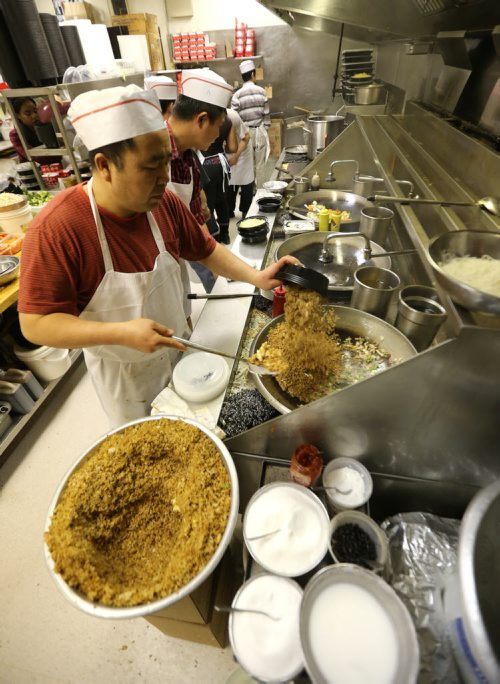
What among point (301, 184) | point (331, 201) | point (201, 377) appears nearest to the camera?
point (201, 377)

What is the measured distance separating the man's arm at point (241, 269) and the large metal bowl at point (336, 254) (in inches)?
18.4

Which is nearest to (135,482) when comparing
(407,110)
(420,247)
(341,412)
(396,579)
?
(341,412)

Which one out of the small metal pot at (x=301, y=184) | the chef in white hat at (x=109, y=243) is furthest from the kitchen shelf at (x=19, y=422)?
the small metal pot at (x=301, y=184)

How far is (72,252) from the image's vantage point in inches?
51.4

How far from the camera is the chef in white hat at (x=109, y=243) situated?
1.21 meters

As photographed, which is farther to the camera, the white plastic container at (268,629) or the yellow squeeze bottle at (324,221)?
the yellow squeeze bottle at (324,221)

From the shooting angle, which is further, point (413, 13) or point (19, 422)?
point (19, 422)

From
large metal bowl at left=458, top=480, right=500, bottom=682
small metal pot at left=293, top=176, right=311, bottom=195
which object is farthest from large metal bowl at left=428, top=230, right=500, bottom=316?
small metal pot at left=293, top=176, right=311, bottom=195

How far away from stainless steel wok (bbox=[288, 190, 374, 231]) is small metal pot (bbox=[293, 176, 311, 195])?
171mm

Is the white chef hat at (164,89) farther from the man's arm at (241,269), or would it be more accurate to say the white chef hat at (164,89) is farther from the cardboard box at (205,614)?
the cardboard box at (205,614)

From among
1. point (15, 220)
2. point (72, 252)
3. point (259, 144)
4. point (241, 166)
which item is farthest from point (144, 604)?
point (259, 144)

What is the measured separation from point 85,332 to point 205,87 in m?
2.28

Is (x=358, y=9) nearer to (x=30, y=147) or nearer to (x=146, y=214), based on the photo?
(x=146, y=214)

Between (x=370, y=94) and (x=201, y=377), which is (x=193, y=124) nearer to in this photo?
(x=201, y=377)
